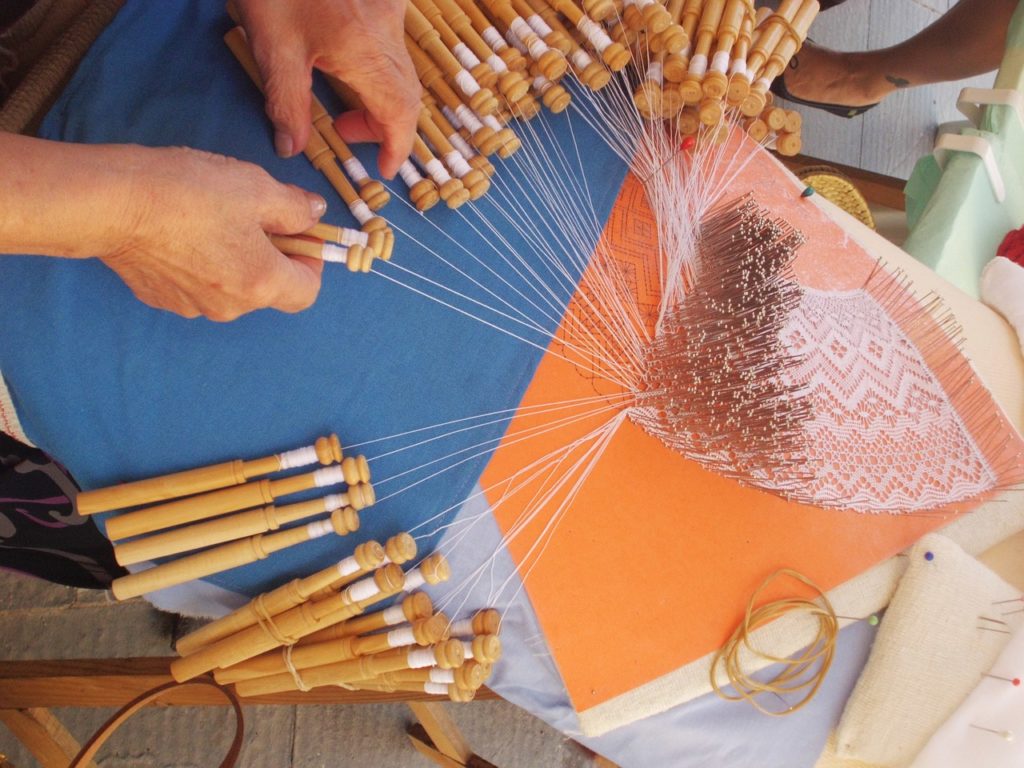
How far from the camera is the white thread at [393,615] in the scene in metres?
1.19

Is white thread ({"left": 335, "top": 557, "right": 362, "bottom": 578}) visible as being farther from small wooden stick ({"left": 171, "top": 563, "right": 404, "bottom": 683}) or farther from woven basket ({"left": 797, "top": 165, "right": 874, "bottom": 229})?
woven basket ({"left": 797, "top": 165, "right": 874, "bottom": 229})

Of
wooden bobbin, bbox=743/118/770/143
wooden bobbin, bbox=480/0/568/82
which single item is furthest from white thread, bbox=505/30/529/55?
wooden bobbin, bbox=743/118/770/143

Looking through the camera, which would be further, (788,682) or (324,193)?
(788,682)

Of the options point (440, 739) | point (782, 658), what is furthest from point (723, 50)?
point (440, 739)

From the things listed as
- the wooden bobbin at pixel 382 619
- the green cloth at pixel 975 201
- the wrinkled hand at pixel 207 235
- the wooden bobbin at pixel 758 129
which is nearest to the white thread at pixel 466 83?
the wrinkled hand at pixel 207 235

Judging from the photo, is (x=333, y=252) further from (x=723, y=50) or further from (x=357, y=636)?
(x=723, y=50)

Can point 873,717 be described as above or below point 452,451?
below

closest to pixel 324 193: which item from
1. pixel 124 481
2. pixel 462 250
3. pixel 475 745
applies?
pixel 462 250

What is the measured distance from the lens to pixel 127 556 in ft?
3.67

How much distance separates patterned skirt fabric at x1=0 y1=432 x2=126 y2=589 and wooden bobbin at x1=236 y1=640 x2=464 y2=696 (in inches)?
20.4

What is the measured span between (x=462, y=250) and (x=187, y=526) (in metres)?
0.61

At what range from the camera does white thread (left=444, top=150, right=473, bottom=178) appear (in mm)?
1313

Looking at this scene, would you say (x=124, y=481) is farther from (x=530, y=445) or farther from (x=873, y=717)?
(x=873, y=717)

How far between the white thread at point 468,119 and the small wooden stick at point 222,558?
25.8 inches
